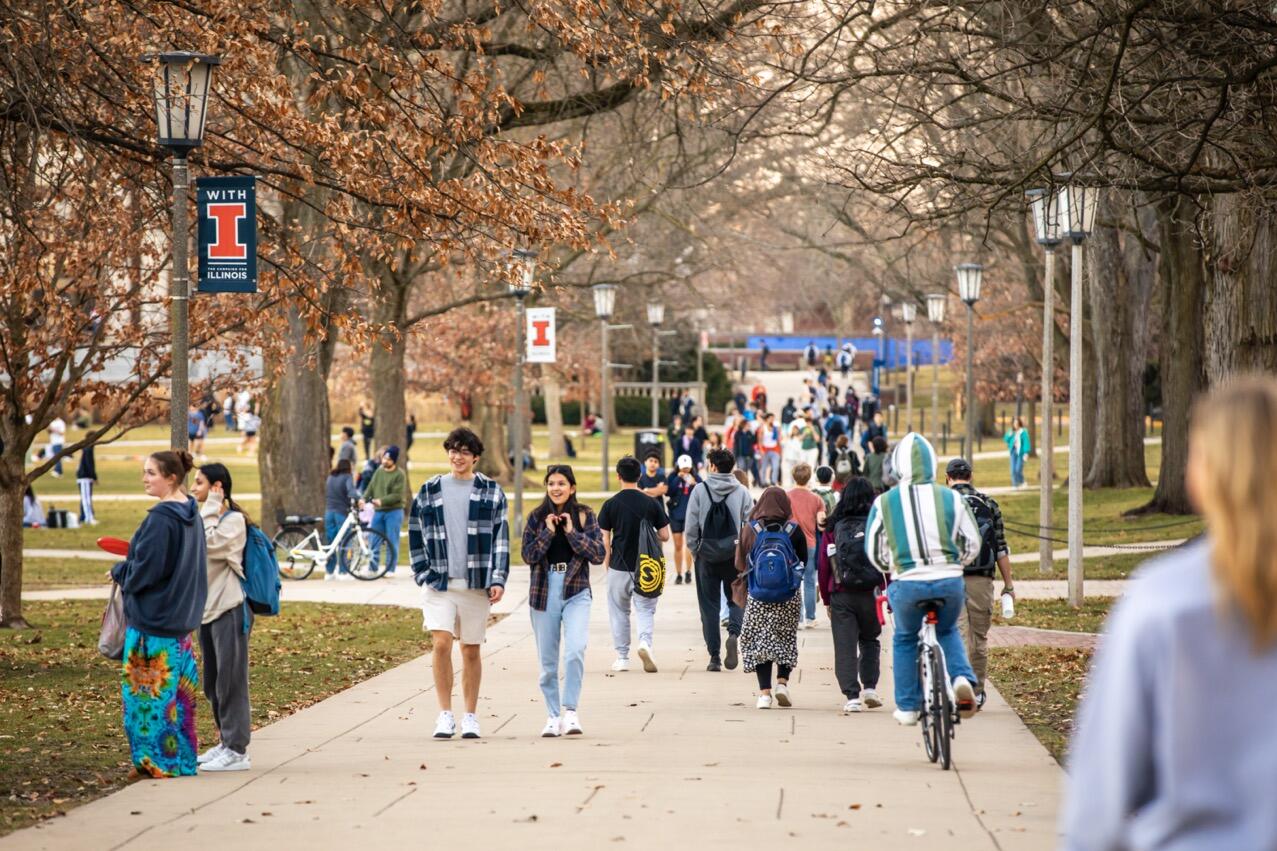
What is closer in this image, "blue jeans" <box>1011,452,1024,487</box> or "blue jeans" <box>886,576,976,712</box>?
"blue jeans" <box>886,576,976,712</box>

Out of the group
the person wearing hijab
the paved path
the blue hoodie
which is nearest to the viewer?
the paved path

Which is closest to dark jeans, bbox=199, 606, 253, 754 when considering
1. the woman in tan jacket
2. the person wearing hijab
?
the woman in tan jacket

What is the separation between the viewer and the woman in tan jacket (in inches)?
372

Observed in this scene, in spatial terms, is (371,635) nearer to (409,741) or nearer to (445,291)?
(409,741)

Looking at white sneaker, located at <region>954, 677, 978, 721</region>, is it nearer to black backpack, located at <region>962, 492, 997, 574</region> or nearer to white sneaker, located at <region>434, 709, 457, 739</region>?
black backpack, located at <region>962, 492, 997, 574</region>

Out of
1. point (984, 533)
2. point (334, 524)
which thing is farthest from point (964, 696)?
point (334, 524)

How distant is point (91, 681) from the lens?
543 inches

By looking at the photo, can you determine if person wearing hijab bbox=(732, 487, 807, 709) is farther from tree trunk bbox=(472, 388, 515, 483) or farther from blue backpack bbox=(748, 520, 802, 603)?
tree trunk bbox=(472, 388, 515, 483)

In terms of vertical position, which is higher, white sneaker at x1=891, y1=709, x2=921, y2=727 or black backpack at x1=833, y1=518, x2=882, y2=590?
black backpack at x1=833, y1=518, x2=882, y2=590

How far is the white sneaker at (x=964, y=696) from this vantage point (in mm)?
9492

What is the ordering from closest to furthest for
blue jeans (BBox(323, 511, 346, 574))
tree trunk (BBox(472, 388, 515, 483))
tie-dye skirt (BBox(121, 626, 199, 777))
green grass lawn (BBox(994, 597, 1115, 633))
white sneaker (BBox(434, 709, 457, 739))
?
tie-dye skirt (BBox(121, 626, 199, 777))
white sneaker (BBox(434, 709, 457, 739))
green grass lawn (BBox(994, 597, 1115, 633))
blue jeans (BBox(323, 511, 346, 574))
tree trunk (BBox(472, 388, 515, 483))

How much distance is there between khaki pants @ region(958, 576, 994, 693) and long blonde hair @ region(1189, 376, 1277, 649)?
27.8 feet

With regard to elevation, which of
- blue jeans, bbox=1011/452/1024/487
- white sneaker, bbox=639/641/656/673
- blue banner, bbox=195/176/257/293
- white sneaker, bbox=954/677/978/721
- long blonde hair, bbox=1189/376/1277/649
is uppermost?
blue banner, bbox=195/176/257/293

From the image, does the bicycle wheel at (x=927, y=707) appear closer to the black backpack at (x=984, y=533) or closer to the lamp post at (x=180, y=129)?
the black backpack at (x=984, y=533)
